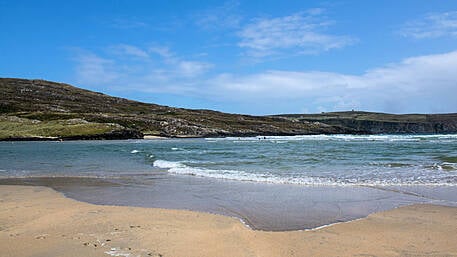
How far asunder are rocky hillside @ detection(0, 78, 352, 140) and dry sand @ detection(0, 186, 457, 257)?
6767cm

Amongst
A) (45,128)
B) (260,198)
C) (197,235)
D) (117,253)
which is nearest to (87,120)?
(45,128)

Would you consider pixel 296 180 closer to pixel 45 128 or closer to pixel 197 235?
pixel 197 235

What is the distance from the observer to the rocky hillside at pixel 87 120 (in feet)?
252

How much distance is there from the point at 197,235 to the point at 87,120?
9376cm

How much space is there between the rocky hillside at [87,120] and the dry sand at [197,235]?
67.7 m

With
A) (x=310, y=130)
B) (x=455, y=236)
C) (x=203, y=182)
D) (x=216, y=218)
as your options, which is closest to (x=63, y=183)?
(x=203, y=182)

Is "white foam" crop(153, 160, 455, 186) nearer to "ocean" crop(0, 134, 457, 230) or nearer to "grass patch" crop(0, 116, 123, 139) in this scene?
"ocean" crop(0, 134, 457, 230)

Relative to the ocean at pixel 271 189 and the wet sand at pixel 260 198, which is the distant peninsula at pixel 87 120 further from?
the wet sand at pixel 260 198

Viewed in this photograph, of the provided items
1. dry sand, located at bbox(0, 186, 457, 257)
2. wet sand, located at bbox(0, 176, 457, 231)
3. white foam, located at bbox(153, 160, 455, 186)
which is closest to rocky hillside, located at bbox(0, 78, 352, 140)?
white foam, located at bbox(153, 160, 455, 186)

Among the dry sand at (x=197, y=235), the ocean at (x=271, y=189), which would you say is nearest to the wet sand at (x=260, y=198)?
the ocean at (x=271, y=189)

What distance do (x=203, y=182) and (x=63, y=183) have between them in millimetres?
5754

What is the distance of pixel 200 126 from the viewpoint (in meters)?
115

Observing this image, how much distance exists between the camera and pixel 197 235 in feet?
24.6

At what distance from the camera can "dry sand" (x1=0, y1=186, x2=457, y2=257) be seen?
6492 millimetres
